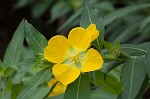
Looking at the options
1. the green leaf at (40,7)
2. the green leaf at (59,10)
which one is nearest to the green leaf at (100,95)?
the green leaf at (59,10)

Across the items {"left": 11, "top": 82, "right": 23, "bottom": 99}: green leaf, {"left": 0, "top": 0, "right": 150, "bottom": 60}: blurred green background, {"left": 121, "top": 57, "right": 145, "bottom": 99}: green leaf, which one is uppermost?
{"left": 11, "top": 82, "right": 23, "bottom": 99}: green leaf

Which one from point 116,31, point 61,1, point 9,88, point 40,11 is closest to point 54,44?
point 9,88

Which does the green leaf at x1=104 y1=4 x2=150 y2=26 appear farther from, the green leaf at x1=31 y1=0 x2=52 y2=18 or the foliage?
the green leaf at x1=31 y1=0 x2=52 y2=18

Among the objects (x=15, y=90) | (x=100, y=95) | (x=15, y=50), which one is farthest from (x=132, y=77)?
(x=15, y=50)

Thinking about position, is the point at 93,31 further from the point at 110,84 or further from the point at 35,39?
the point at 110,84

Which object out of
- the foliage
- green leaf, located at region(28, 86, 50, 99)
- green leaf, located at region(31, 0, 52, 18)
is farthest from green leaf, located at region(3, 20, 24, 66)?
green leaf, located at region(31, 0, 52, 18)

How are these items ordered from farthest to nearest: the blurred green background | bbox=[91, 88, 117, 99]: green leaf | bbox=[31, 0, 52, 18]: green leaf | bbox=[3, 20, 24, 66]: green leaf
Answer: bbox=[31, 0, 52, 18]: green leaf → the blurred green background → bbox=[3, 20, 24, 66]: green leaf → bbox=[91, 88, 117, 99]: green leaf

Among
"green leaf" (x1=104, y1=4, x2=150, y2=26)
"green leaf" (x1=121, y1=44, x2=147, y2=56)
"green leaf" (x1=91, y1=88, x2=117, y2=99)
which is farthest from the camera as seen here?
"green leaf" (x1=104, y1=4, x2=150, y2=26)
